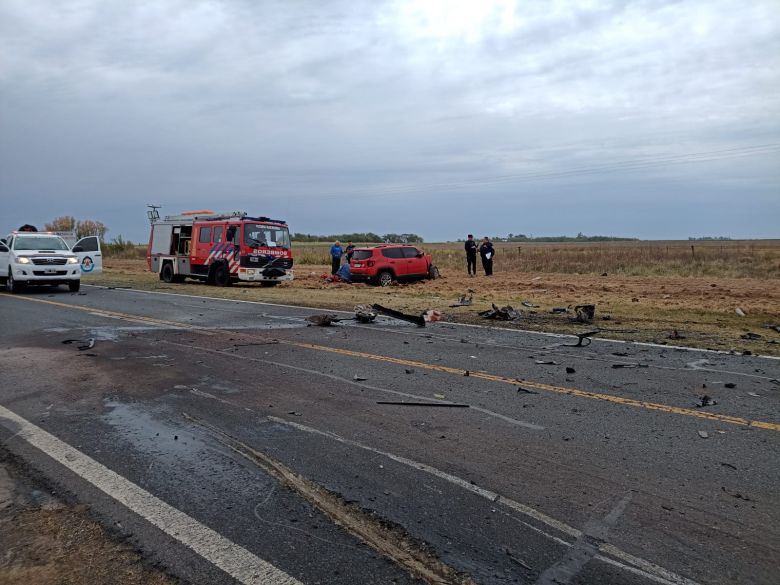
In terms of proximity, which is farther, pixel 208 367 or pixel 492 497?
pixel 208 367

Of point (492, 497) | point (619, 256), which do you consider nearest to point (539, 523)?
point (492, 497)

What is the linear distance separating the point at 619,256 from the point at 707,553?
36.0 m

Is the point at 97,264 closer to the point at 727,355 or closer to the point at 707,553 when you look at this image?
the point at 727,355

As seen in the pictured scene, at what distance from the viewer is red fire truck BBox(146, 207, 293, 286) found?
2277 cm

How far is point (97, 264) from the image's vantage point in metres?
25.8

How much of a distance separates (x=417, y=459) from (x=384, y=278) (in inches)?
741

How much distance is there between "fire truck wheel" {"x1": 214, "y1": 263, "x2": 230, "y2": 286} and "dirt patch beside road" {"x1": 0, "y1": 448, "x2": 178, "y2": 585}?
64.0 ft

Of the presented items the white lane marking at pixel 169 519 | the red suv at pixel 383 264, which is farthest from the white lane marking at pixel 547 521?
the red suv at pixel 383 264

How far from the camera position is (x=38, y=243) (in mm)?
20359

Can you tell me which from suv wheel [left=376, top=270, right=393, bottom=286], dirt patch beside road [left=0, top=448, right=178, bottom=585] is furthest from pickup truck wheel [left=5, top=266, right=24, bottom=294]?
dirt patch beside road [left=0, top=448, right=178, bottom=585]

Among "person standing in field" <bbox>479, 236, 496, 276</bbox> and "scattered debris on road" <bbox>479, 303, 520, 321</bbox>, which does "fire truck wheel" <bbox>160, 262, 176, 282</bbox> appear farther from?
"scattered debris on road" <bbox>479, 303, 520, 321</bbox>

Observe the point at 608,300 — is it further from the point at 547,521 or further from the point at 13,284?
the point at 13,284

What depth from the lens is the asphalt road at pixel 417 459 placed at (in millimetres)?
3375

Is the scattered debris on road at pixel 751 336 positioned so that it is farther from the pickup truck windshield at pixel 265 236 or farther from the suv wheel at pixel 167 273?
the suv wheel at pixel 167 273
